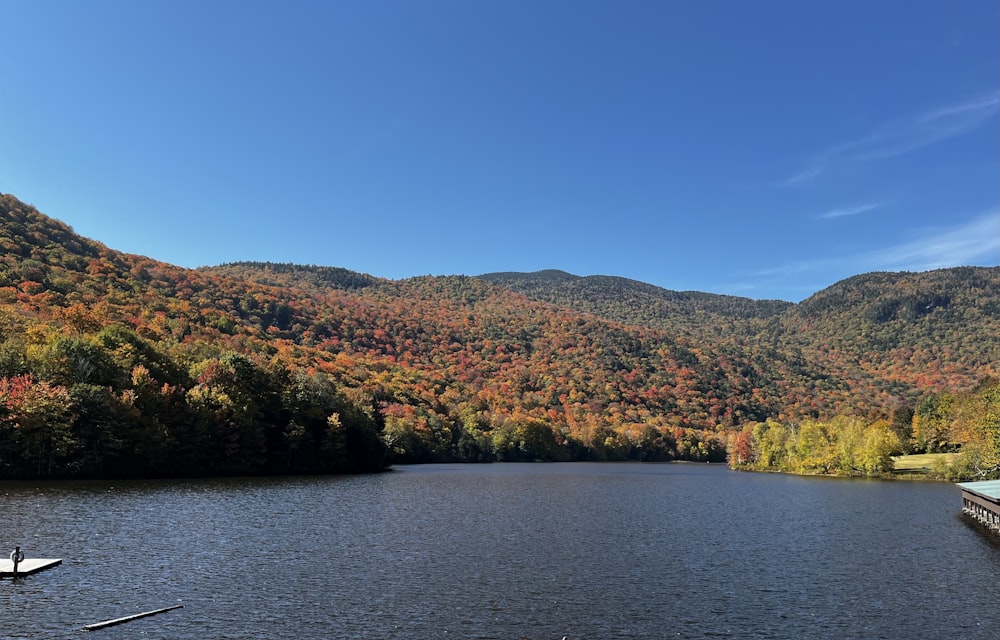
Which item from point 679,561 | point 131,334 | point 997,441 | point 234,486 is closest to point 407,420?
point 131,334

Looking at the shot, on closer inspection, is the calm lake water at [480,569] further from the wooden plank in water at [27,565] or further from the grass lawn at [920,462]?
the grass lawn at [920,462]

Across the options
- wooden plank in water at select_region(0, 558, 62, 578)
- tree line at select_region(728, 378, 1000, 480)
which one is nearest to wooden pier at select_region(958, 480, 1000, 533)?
tree line at select_region(728, 378, 1000, 480)

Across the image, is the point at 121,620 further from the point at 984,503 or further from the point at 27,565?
the point at 984,503

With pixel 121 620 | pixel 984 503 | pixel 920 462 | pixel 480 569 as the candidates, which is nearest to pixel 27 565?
pixel 121 620

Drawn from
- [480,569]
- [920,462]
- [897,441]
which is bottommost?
[920,462]

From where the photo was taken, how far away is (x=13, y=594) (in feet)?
104

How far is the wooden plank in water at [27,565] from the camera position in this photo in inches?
1364

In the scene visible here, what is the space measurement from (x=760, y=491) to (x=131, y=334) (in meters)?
106

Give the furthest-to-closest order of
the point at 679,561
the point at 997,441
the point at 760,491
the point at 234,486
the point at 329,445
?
the point at 329,445
the point at 760,491
the point at 997,441
the point at 234,486
the point at 679,561

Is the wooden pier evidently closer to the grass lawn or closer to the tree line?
the tree line

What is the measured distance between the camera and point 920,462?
146 m

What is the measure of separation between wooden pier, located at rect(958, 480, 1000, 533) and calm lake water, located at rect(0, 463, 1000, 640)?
2177 millimetres

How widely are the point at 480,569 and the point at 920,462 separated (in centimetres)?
13996

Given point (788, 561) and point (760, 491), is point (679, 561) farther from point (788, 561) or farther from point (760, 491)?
point (760, 491)
